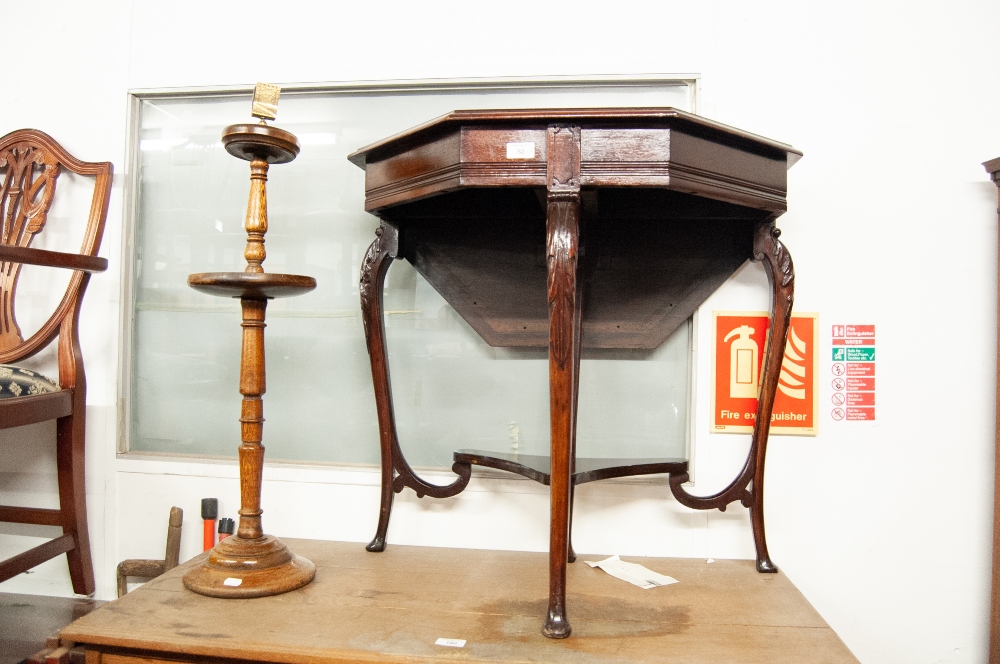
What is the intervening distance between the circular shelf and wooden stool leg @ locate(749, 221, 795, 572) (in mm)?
1065

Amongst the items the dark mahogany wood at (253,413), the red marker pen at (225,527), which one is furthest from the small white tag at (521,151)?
the red marker pen at (225,527)

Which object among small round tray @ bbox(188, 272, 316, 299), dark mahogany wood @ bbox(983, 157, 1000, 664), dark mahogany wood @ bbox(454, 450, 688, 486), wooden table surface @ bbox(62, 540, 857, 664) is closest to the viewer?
wooden table surface @ bbox(62, 540, 857, 664)

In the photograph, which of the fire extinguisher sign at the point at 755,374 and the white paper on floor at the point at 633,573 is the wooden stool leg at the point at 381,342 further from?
the fire extinguisher sign at the point at 755,374

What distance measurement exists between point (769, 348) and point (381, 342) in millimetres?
919

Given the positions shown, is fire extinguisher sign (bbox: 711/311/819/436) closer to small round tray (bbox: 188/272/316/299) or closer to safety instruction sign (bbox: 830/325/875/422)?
safety instruction sign (bbox: 830/325/875/422)

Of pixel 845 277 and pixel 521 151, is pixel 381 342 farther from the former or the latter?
pixel 845 277

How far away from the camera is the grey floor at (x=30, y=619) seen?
5.46 feet

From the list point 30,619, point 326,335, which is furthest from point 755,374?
point 30,619

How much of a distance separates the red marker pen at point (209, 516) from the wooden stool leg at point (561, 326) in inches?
41.4

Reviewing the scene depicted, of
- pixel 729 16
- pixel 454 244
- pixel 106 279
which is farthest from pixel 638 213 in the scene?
pixel 106 279

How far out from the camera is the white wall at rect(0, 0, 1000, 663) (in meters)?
1.69

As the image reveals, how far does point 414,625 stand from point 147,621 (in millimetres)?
494

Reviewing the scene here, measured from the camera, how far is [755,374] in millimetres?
1743

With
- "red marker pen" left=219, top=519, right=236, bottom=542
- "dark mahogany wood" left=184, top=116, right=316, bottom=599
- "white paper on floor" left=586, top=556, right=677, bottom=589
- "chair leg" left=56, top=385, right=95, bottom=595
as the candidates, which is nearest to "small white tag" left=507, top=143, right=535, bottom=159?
"dark mahogany wood" left=184, top=116, right=316, bottom=599
